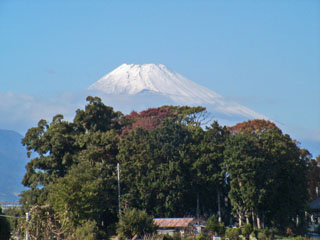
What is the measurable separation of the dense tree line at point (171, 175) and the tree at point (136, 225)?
3.12m

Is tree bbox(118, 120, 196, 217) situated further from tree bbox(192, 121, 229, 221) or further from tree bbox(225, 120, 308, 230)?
tree bbox(225, 120, 308, 230)

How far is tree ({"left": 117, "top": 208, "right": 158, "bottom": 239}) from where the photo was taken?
121 feet

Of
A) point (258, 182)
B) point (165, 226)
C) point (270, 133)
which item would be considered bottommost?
point (165, 226)

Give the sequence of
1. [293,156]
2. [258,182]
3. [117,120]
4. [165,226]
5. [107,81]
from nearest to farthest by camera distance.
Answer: [165,226]
[258,182]
[293,156]
[117,120]
[107,81]

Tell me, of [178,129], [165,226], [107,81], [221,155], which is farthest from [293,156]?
[107,81]

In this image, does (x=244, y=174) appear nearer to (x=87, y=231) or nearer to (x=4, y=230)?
(x=87, y=231)

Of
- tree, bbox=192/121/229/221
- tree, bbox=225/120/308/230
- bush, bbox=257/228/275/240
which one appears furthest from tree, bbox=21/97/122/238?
bush, bbox=257/228/275/240

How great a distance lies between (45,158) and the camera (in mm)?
48812

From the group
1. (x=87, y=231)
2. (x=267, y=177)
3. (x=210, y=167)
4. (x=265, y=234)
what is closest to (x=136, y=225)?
(x=87, y=231)

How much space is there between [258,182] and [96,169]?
452 inches

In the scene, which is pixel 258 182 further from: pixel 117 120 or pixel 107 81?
pixel 107 81

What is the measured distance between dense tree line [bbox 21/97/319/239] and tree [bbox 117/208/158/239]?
312 cm

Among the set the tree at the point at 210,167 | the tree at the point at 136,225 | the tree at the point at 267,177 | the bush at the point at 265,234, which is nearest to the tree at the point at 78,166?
the tree at the point at 136,225

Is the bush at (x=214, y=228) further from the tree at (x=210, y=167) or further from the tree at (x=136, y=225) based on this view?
the tree at (x=210, y=167)
